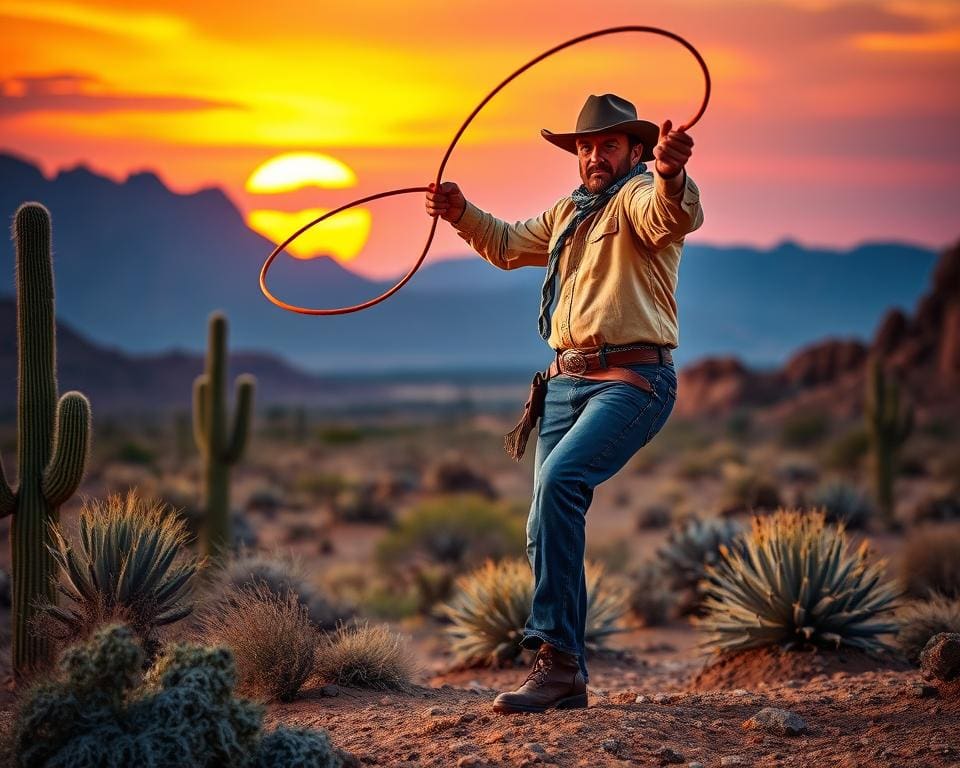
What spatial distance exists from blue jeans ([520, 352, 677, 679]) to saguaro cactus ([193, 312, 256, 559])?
347 inches

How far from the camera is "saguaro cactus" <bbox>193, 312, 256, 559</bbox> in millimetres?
14328

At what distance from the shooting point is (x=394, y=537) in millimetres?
17547

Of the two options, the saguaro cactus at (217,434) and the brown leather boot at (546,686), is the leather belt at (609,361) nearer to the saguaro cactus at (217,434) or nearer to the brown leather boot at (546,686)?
the brown leather boot at (546,686)

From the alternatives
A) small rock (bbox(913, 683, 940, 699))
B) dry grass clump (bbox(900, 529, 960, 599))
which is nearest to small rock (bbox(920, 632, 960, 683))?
small rock (bbox(913, 683, 940, 699))

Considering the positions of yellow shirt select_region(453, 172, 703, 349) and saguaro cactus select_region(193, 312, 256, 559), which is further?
saguaro cactus select_region(193, 312, 256, 559)

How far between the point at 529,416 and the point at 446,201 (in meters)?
1.30

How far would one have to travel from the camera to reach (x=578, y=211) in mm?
6109

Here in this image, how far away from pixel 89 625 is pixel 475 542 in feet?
35.0

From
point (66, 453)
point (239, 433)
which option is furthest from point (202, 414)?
point (66, 453)

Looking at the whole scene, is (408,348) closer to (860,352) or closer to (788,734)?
(860,352)

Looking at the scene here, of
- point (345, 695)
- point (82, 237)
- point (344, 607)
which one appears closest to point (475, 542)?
point (344, 607)

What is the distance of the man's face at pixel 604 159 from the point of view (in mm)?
6102

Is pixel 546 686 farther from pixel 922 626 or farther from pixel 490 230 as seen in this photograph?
pixel 922 626

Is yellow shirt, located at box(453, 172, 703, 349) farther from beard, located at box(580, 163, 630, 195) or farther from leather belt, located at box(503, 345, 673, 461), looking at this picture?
beard, located at box(580, 163, 630, 195)
